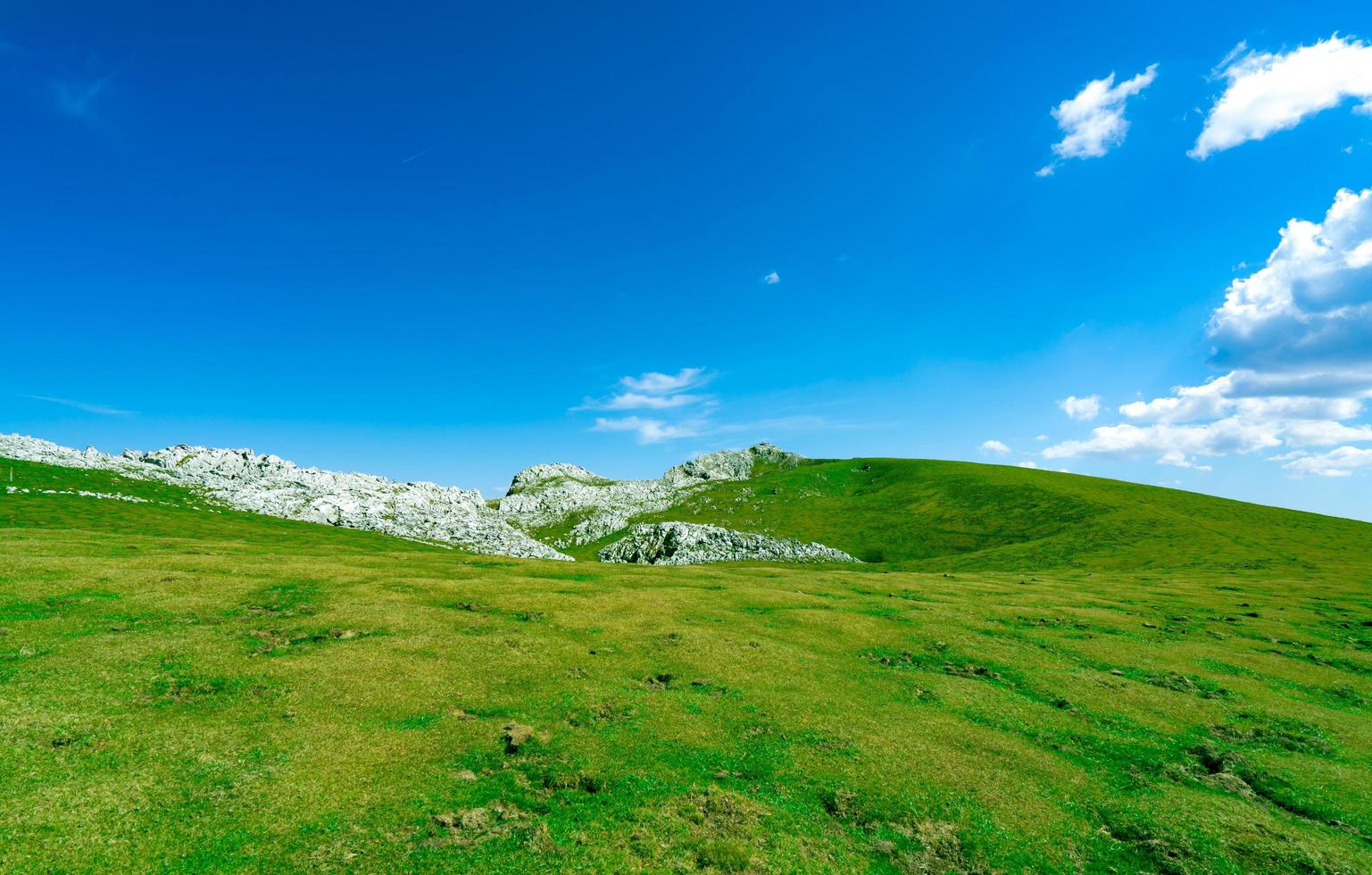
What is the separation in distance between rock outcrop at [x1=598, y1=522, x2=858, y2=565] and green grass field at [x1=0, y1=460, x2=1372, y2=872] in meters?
72.1

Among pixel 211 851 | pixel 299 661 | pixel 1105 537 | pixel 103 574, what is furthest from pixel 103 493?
pixel 1105 537

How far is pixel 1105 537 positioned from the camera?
99.4m

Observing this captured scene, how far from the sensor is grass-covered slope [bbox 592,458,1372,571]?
295ft

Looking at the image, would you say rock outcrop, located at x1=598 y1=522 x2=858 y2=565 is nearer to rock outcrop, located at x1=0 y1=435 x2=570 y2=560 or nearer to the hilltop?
the hilltop

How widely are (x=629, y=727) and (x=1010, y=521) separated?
4910 inches

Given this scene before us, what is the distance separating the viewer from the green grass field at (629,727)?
13086 mm

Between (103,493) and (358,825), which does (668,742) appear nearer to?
(358,825)

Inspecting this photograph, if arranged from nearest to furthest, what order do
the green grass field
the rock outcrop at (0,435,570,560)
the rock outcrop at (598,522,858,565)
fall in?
the green grass field, the rock outcrop at (0,435,570,560), the rock outcrop at (598,522,858,565)

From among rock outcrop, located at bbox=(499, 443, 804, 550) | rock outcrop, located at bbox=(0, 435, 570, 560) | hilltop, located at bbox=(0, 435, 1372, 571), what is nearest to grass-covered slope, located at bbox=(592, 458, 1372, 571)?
hilltop, located at bbox=(0, 435, 1372, 571)

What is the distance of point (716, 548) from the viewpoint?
117m

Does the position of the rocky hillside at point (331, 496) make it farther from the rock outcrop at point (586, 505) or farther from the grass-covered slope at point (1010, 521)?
the grass-covered slope at point (1010, 521)

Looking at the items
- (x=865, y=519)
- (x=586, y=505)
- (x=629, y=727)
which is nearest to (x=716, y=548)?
(x=865, y=519)

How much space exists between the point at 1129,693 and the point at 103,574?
52153mm

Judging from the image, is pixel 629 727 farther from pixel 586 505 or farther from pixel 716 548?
pixel 586 505
